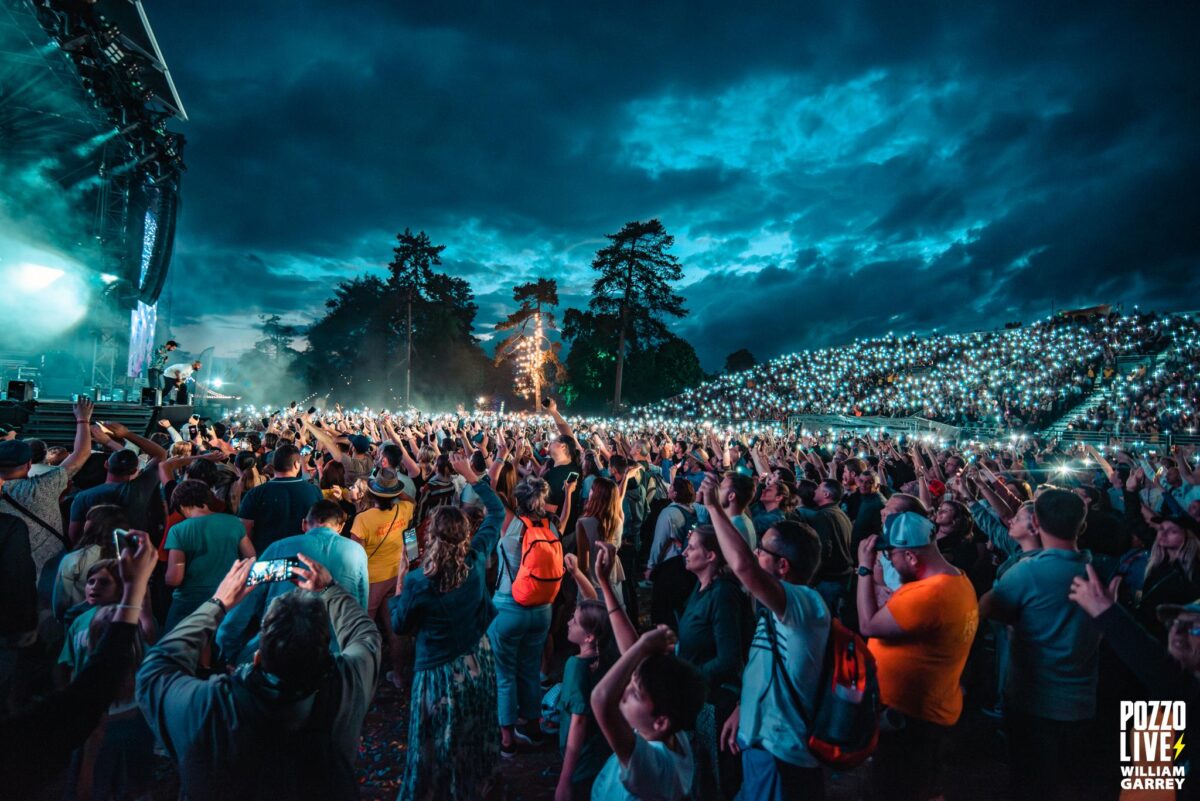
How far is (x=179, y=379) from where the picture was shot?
16516 millimetres

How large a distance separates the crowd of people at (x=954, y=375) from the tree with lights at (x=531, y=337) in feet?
24.0

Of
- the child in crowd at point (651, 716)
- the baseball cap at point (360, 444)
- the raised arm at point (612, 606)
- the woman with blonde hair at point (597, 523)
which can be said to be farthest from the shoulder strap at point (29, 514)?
the child in crowd at point (651, 716)

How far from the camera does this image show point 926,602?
256 cm

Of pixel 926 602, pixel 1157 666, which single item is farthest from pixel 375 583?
pixel 1157 666

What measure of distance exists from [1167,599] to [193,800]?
5680 millimetres

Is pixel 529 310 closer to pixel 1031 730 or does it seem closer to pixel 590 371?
pixel 590 371

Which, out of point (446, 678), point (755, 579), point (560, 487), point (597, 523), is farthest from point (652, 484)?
point (755, 579)

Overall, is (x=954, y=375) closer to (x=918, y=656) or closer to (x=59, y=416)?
(x=918, y=656)

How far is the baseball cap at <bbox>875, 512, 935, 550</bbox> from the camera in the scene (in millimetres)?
2639

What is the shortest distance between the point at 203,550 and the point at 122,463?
1.57m

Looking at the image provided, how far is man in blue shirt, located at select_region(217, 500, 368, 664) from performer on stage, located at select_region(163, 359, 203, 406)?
55.7 feet

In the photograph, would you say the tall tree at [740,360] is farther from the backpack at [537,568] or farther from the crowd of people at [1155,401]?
the backpack at [537,568]

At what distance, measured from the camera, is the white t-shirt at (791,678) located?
86.0 inches

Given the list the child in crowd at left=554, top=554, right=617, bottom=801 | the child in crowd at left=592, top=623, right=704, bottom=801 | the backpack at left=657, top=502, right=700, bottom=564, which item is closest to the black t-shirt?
the backpack at left=657, top=502, right=700, bottom=564
